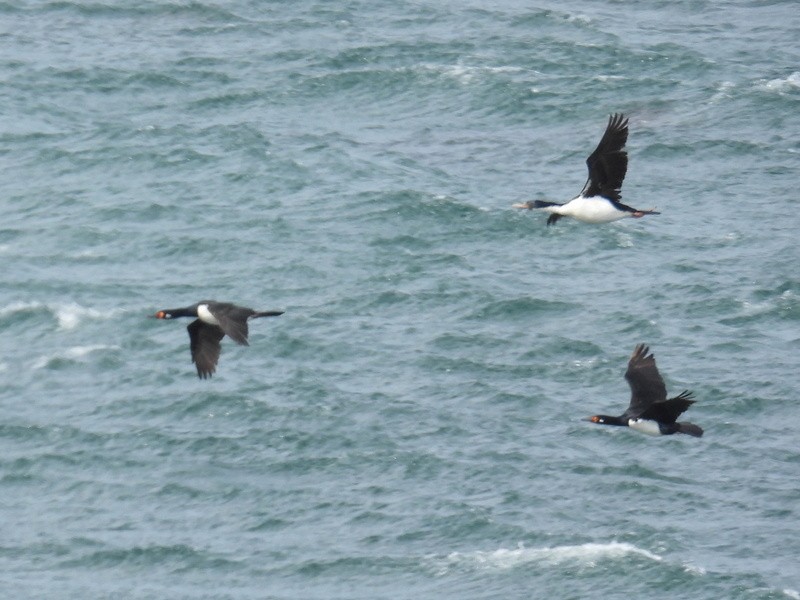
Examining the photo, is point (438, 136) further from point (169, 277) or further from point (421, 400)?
point (421, 400)

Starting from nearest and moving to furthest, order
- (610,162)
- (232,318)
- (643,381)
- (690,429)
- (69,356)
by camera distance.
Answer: (232,318) < (690,429) < (610,162) < (643,381) < (69,356)

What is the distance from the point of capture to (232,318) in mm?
32781

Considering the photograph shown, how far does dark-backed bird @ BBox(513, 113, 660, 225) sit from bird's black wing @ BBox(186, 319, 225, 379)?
18.9 ft

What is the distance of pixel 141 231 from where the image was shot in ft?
193

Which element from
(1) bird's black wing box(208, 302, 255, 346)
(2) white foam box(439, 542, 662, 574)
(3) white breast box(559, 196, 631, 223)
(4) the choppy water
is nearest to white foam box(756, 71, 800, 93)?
(4) the choppy water

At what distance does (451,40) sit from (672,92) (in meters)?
8.26

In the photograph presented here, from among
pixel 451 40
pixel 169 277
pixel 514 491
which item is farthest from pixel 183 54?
pixel 514 491

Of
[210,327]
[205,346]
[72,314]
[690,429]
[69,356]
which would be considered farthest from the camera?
[72,314]

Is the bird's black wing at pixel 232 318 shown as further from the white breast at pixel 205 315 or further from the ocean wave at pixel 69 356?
the ocean wave at pixel 69 356

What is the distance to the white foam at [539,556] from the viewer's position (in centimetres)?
4331

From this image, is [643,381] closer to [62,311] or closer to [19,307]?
[62,311]

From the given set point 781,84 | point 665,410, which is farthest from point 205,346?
point 781,84

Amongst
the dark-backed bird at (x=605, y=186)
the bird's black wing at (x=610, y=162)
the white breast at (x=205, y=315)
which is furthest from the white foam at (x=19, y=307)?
the bird's black wing at (x=610, y=162)

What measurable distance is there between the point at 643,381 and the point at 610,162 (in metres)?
4.19
